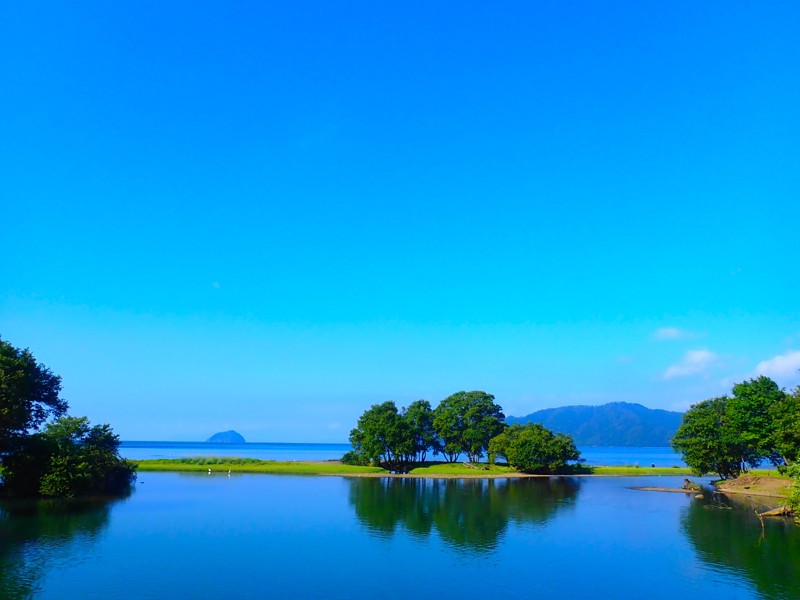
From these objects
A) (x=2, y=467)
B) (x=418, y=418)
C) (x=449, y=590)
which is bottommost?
(x=449, y=590)

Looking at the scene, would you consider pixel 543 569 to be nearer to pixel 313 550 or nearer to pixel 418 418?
pixel 313 550

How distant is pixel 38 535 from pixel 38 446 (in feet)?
99.1

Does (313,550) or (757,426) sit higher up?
(757,426)

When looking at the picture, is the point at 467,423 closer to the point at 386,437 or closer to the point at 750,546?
the point at 386,437

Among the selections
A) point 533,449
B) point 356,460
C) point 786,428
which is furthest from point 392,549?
point 356,460

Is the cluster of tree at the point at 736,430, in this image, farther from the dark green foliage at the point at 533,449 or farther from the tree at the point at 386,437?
the tree at the point at 386,437

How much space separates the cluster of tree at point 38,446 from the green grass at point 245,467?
44.8 meters

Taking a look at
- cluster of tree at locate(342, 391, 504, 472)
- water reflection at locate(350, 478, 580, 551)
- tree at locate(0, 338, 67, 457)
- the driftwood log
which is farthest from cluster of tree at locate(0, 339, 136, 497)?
the driftwood log

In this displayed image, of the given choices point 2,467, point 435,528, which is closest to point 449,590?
point 435,528

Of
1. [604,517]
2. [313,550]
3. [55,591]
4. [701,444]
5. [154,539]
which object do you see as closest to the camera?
[55,591]

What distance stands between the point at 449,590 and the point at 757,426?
77.7 m

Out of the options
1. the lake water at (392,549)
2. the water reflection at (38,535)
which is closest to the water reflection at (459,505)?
the lake water at (392,549)

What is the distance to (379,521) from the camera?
57.1m

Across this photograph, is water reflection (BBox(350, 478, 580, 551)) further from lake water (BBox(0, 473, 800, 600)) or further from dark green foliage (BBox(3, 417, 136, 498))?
dark green foliage (BBox(3, 417, 136, 498))
